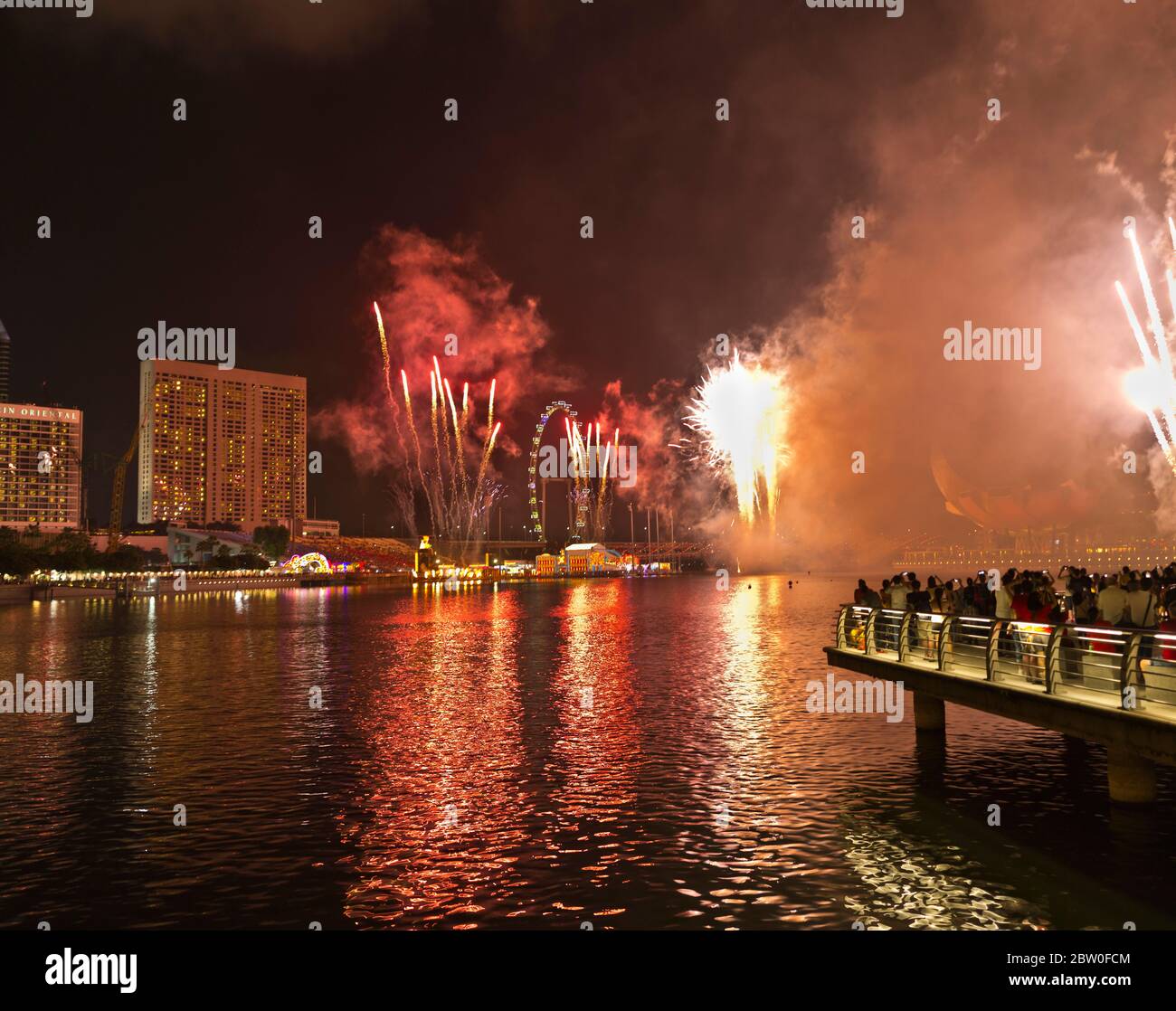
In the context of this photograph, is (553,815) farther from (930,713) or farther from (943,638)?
(930,713)

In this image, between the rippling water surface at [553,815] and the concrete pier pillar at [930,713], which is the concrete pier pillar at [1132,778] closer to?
the rippling water surface at [553,815]

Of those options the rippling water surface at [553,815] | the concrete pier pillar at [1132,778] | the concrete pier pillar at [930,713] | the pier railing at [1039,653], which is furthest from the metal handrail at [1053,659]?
the concrete pier pillar at [930,713]

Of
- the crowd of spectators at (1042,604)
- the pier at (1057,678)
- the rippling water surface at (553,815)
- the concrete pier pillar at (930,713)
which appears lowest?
the rippling water surface at (553,815)

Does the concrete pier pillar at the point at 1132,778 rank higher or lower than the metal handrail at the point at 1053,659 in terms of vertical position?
lower

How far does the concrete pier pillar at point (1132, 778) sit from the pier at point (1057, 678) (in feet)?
0.06

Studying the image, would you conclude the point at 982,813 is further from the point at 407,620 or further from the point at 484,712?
the point at 407,620

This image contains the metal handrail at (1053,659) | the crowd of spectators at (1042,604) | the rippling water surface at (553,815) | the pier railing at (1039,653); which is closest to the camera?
the rippling water surface at (553,815)

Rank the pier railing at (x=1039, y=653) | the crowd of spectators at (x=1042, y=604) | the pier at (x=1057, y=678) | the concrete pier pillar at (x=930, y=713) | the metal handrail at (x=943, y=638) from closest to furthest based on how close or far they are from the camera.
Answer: the pier at (x=1057, y=678)
the pier railing at (x=1039, y=653)
the crowd of spectators at (x=1042, y=604)
the metal handrail at (x=943, y=638)
the concrete pier pillar at (x=930, y=713)

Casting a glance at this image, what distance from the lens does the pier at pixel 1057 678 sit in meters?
17.1

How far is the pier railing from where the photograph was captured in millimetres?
17359

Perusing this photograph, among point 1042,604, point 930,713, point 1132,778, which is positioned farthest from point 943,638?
point 1132,778

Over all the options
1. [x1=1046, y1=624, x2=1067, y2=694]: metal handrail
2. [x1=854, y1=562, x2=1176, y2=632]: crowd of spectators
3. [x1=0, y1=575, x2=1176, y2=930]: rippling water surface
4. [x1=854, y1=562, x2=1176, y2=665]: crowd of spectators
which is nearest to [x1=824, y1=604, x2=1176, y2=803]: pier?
[x1=1046, y1=624, x2=1067, y2=694]: metal handrail

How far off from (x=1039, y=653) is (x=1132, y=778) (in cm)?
278
